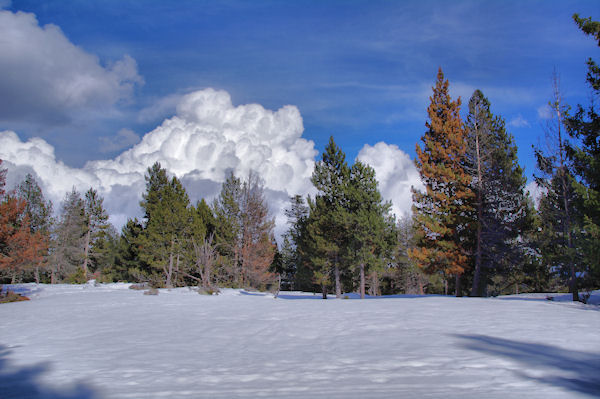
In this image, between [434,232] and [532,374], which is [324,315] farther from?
[434,232]

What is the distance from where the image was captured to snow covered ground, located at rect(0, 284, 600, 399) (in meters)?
3.52

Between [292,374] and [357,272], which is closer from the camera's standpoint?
[292,374]

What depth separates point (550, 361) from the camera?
14.1 ft

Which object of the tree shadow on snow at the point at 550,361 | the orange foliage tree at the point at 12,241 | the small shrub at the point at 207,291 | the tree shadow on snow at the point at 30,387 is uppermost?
the orange foliage tree at the point at 12,241

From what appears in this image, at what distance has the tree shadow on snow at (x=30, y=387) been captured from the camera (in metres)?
3.50

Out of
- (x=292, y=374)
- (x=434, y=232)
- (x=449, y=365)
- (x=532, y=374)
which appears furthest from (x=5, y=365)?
(x=434, y=232)

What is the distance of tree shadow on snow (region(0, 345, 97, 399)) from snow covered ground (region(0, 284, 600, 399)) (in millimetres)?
12

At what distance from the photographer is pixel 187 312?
10.5m

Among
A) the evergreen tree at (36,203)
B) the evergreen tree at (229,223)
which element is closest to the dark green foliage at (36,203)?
the evergreen tree at (36,203)

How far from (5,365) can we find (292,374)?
3.75 meters

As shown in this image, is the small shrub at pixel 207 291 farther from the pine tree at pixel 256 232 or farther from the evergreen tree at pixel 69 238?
the evergreen tree at pixel 69 238

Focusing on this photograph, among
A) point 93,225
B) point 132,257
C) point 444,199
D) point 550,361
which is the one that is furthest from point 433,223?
point 93,225

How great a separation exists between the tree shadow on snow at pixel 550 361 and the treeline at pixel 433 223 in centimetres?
880

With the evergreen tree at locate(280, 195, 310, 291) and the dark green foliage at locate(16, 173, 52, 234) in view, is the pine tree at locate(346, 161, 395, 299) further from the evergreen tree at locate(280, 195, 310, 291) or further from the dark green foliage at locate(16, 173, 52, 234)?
the dark green foliage at locate(16, 173, 52, 234)
